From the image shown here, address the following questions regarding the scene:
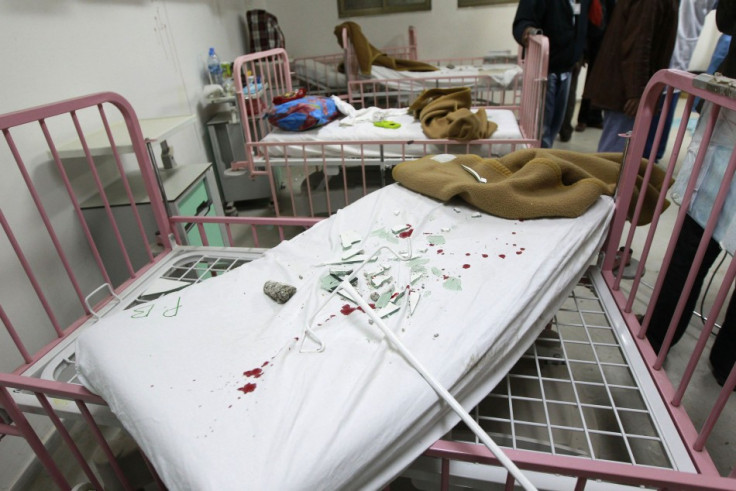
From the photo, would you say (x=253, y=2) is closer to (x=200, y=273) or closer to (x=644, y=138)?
(x=200, y=273)

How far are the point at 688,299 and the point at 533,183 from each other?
2.22ft

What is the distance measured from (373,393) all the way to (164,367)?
41 cm

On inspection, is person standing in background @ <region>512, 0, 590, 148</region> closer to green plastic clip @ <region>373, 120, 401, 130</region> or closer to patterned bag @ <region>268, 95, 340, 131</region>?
green plastic clip @ <region>373, 120, 401, 130</region>

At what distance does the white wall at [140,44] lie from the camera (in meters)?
1.50

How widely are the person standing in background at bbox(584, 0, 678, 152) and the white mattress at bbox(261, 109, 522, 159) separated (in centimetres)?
54

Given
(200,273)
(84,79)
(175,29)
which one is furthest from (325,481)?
(175,29)

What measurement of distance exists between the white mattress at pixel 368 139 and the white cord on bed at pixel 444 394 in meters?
1.33

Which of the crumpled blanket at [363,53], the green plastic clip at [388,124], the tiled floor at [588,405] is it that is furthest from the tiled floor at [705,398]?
the crumpled blanket at [363,53]

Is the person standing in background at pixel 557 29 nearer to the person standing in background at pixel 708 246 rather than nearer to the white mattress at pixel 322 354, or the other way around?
the person standing in background at pixel 708 246

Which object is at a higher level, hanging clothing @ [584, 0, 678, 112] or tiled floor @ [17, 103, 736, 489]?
hanging clothing @ [584, 0, 678, 112]

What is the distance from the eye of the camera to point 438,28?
4707 mm

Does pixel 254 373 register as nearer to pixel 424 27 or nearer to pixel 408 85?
pixel 408 85

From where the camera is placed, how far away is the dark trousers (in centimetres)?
124

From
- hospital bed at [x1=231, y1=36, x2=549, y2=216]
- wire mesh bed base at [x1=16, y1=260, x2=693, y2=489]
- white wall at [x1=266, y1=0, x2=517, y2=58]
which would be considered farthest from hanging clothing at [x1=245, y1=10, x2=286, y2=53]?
wire mesh bed base at [x1=16, y1=260, x2=693, y2=489]
